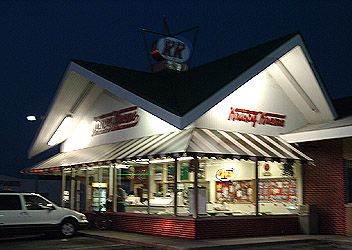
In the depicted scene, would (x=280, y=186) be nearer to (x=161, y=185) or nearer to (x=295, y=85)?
(x=295, y=85)

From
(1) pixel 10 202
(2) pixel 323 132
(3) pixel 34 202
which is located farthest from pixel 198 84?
(1) pixel 10 202

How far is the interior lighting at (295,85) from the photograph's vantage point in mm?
19734

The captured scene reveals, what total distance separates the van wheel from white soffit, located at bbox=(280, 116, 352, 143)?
8.55m

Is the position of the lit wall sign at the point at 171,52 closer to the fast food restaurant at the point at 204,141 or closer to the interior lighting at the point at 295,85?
the fast food restaurant at the point at 204,141

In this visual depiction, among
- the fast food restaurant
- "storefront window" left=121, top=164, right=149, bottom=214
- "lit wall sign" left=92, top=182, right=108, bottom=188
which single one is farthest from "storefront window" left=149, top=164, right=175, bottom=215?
"lit wall sign" left=92, top=182, right=108, bottom=188

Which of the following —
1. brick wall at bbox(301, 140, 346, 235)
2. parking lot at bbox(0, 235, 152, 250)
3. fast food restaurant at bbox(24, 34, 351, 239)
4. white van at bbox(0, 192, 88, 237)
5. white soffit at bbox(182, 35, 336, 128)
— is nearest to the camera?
parking lot at bbox(0, 235, 152, 250)

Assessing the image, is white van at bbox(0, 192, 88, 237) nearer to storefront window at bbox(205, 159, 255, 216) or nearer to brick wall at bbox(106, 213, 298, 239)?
brick wall at bbox(106, 213, 298, 239)

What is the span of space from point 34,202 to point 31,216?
571 millimetres

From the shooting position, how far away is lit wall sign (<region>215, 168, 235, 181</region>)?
71.9 feet

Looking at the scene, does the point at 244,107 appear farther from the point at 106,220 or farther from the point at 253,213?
the point at 106,220

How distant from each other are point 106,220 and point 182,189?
11.9 ft

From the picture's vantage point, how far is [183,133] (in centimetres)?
1777

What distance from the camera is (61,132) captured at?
26.4 meters

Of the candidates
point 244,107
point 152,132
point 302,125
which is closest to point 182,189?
point 152,132
